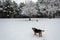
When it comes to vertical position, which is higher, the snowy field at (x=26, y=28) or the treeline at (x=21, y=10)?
the treeline at (x=21, y=10)

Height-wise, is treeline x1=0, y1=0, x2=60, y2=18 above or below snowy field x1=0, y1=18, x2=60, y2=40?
above

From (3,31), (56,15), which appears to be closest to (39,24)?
(56,15)

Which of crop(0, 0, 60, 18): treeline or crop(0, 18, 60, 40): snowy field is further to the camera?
crop(0, 0, 60, 18): treeline

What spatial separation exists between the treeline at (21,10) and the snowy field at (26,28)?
0.12m

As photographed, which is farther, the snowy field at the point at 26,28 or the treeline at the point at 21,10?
the treeline at the point at 21,10

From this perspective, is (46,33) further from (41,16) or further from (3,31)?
(3,31)

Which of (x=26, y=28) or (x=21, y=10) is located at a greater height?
(x=21, y=10)

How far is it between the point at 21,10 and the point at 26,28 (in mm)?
498

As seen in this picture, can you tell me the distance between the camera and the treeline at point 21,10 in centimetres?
248

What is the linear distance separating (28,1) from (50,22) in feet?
2.31

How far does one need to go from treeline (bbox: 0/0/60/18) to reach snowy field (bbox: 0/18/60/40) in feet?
0.38

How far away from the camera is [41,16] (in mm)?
2535

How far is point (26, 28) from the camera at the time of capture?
2232 millimetres

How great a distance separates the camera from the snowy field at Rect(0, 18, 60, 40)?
1912mm
